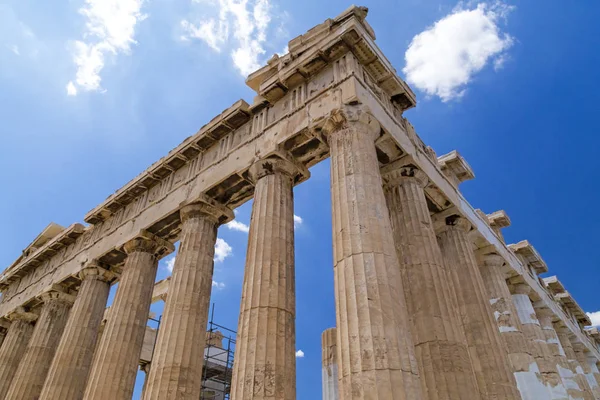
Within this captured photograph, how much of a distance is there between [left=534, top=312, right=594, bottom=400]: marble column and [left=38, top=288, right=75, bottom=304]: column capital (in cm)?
2677

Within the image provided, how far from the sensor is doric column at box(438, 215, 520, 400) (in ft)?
48.4

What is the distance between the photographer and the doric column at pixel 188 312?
43.7ft

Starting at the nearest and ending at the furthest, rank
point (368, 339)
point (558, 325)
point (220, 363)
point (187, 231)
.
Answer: point (368, 339) → point (187, 231) → point (558, 325) → point (220, 363)

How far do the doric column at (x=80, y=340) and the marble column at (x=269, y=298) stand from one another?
10.6 metres

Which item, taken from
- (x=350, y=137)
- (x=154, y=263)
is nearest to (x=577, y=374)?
(x=350, y=137)

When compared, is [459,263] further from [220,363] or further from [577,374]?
[220,363]

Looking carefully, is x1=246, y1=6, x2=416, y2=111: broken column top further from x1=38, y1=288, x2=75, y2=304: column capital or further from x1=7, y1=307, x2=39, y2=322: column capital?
x1=7, y1=307, x2=39, y2=322: column capital

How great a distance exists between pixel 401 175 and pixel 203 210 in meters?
8.10

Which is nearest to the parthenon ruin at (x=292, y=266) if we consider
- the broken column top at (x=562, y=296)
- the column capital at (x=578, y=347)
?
the broken column top at (x=562, y=296)

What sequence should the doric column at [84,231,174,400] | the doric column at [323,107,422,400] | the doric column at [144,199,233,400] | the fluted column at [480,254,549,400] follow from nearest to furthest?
1. the doric column at [323,107,422,400]
2. the doric column at [144,199,233,400]
3. the doric column at [84,231,174,400]
4. the fluted column at [480,254,549,400]

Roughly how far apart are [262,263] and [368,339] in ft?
15.9

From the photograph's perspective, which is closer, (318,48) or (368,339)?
(368,339)

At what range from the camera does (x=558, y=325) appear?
2859 cm

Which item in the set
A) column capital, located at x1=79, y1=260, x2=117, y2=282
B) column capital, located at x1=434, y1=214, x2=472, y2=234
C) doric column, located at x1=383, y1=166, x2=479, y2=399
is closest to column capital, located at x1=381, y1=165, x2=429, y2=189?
doric column, located at x1=383, y1=166, x2=479, y2=399
